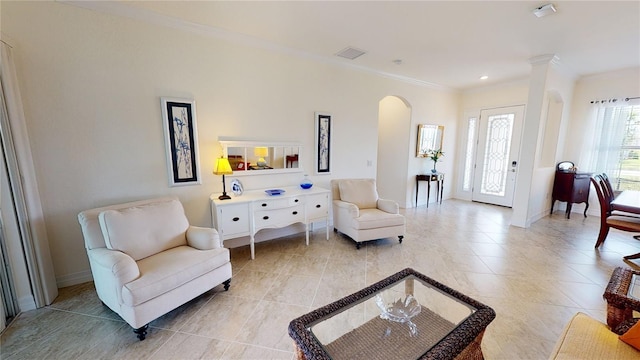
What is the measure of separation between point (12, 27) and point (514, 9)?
4.35 metres

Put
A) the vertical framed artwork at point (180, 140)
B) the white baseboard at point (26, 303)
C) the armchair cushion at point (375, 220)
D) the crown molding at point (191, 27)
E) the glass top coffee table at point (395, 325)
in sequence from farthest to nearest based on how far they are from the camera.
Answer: the armchair cushion at point (375, 220), the vertical framed artwork at point (180, 140), the crown molding at point (191, 27), the white baseboard at point (26, 303), the glass top coffee table at point (395, 325)

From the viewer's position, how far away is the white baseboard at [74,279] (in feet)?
→ 7.51

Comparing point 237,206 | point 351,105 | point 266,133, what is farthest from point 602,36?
point 237,206

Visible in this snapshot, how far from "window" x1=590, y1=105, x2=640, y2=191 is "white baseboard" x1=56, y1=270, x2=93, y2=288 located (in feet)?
25.7

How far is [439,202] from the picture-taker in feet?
18.6

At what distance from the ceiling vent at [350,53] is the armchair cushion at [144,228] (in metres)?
2.80

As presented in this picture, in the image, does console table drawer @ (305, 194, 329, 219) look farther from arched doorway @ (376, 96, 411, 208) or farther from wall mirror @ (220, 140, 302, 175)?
arched doorway @ (376, 96, 411, 208)

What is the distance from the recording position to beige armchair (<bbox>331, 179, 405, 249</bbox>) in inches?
123

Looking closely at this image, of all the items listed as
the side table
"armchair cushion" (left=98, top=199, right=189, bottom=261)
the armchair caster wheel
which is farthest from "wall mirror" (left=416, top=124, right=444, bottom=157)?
the armchair caster wheel

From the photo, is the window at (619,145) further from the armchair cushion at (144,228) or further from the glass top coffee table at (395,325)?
the armchair cushion at (144,228)

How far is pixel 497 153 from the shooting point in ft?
17.5

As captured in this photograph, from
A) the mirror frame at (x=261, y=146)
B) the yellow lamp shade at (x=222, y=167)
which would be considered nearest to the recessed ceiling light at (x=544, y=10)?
the mirror frame at (x=261, y=146)

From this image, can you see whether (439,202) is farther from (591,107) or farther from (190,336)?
(190,336)

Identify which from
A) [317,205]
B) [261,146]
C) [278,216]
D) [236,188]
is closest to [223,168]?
[236,188]
